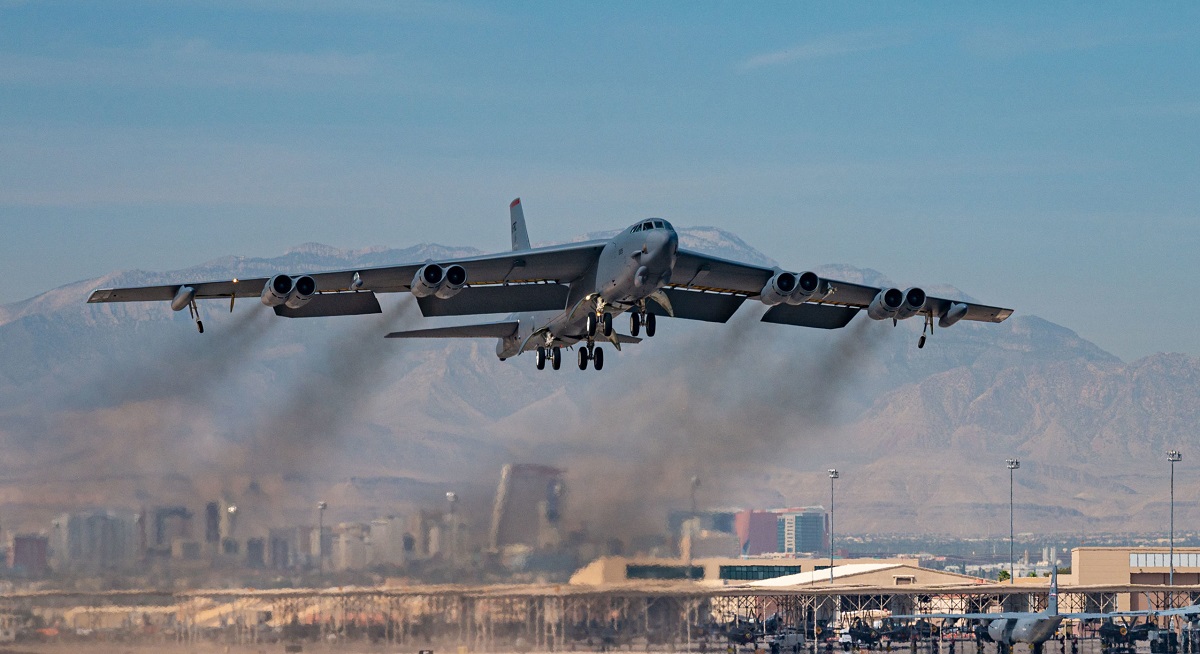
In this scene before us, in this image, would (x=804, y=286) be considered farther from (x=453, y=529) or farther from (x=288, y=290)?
(x=453, y=529)

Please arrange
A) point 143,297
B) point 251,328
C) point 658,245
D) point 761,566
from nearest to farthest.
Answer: point 658,245 → point 143,297 → point 251,328 → point 761,566

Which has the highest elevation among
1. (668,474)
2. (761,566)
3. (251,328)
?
(251,328)

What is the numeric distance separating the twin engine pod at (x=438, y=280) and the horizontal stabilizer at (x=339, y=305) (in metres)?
6.03

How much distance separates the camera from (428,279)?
4528 cm

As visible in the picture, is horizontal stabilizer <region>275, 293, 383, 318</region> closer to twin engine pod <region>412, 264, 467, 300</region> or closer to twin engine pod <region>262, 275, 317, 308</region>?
twin engine pod <region>262, 275, 317, 308</region>

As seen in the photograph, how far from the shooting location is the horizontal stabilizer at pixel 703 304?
185ft

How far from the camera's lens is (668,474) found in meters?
66.9

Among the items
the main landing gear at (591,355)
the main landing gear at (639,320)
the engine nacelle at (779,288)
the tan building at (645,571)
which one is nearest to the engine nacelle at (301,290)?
the main landing gear at (639,320)

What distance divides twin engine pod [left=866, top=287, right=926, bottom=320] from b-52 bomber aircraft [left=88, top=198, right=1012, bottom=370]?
0.04m

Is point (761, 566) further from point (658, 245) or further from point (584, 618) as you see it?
point (658, 245)

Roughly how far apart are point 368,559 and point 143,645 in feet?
28.0

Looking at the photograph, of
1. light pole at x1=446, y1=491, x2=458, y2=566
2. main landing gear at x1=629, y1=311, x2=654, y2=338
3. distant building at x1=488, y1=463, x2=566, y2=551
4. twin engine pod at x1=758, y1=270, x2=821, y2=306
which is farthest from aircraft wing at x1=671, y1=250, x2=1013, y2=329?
light pole at x1=446, y1=491, x2=458, y2=566

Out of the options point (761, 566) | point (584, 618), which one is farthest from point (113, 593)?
point (761, 566)

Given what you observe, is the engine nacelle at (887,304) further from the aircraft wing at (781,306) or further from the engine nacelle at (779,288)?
the engine nacelle at (779,288)
